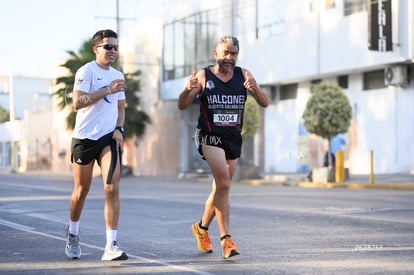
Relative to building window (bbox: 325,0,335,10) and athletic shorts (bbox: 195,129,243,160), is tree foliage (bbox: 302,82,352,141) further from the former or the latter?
athletic shorts (bbox: 195,129,243,160)

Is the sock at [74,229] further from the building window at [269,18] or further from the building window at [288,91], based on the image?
the building window at [288,91]

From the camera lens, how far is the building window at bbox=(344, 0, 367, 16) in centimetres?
3139

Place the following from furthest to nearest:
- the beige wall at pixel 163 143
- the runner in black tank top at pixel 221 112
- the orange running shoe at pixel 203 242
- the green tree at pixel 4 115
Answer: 1. the green tree at pixel 4 115
2. the beige wall at pixel 163 143
3. the orange running shoe at pixel 203 242
4. the runner in black tank top at pixel 221 112

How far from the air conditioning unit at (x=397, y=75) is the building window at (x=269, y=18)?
7.21 m

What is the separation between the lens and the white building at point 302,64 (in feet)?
99.7

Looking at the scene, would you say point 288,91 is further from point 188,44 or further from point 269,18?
point 188,44

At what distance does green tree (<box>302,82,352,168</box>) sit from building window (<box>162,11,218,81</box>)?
14995mm

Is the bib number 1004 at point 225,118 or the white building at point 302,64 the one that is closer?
the bib number 1004 at point 225,118

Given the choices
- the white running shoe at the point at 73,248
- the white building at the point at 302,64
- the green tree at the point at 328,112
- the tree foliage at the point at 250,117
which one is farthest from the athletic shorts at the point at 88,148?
the tree foliage at the point at 250,117

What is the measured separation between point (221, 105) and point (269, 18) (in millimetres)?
30573

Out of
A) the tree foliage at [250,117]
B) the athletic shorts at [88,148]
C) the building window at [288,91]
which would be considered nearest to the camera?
the athletic shorts at [88,148]

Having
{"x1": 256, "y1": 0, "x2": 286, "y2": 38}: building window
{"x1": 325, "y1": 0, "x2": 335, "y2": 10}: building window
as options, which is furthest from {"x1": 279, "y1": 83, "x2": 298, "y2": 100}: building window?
{"x1": 325, "y1": 0, "x2": 335, "y2": 10}: building window

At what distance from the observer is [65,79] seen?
141 ft

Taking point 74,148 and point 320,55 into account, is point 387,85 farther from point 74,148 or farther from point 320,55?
point 74,148
